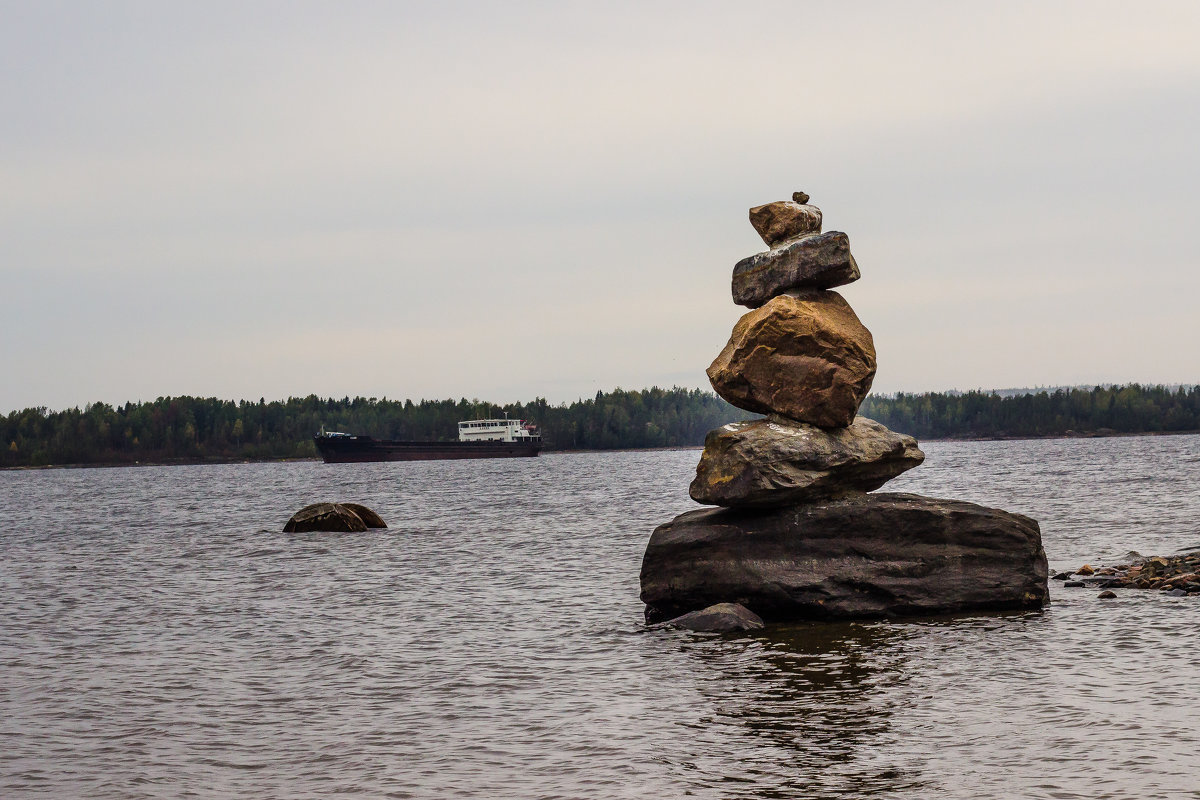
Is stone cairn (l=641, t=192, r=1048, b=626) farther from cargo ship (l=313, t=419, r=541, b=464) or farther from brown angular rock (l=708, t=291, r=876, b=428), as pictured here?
cargo ship (l=313, t=419, r=541, b=464)

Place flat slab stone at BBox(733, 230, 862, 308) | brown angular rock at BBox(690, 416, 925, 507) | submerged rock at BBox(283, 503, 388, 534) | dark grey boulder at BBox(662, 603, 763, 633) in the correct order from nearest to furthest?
dark grey boulder at BBox(662, 603, 763, 633)
brown angular rock at BBox(690, 416, 925, 507)
flat slab stone at BBox(733, 230, 862, 308)
submerged rock at BBox(283, 503, 388, 534)

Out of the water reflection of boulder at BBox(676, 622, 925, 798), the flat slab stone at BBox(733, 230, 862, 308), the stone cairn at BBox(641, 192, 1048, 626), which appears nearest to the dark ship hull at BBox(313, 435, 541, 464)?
the flat slab stone at BBox(733, 230, 862, 308)

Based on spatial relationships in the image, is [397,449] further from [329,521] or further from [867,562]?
[867,562]

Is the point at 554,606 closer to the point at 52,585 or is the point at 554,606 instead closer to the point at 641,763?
the point at 641,763

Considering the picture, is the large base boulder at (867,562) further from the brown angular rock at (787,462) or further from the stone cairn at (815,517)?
the brown angular rock at (787,462)

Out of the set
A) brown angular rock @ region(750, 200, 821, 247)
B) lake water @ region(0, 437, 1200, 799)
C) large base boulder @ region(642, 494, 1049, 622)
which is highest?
brown angular rock @ region(750, 200, 821, 247)

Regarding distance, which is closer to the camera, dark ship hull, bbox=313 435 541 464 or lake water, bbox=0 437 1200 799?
lake water, bbox=0 437 1200 799

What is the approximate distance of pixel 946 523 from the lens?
20.6 m

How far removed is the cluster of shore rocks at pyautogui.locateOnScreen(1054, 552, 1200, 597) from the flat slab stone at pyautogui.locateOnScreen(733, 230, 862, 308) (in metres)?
7.80

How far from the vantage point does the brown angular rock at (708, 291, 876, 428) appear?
2105cm

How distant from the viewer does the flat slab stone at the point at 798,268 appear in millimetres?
21812

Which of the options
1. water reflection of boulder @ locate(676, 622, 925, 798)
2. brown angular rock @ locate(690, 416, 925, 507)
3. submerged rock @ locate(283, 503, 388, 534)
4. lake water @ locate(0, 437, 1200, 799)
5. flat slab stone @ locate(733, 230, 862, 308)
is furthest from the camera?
submerged rock @ locate(283, 503, 388, 534)

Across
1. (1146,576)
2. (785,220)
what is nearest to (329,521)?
(785,220)

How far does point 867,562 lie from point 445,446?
157078 millimetres
